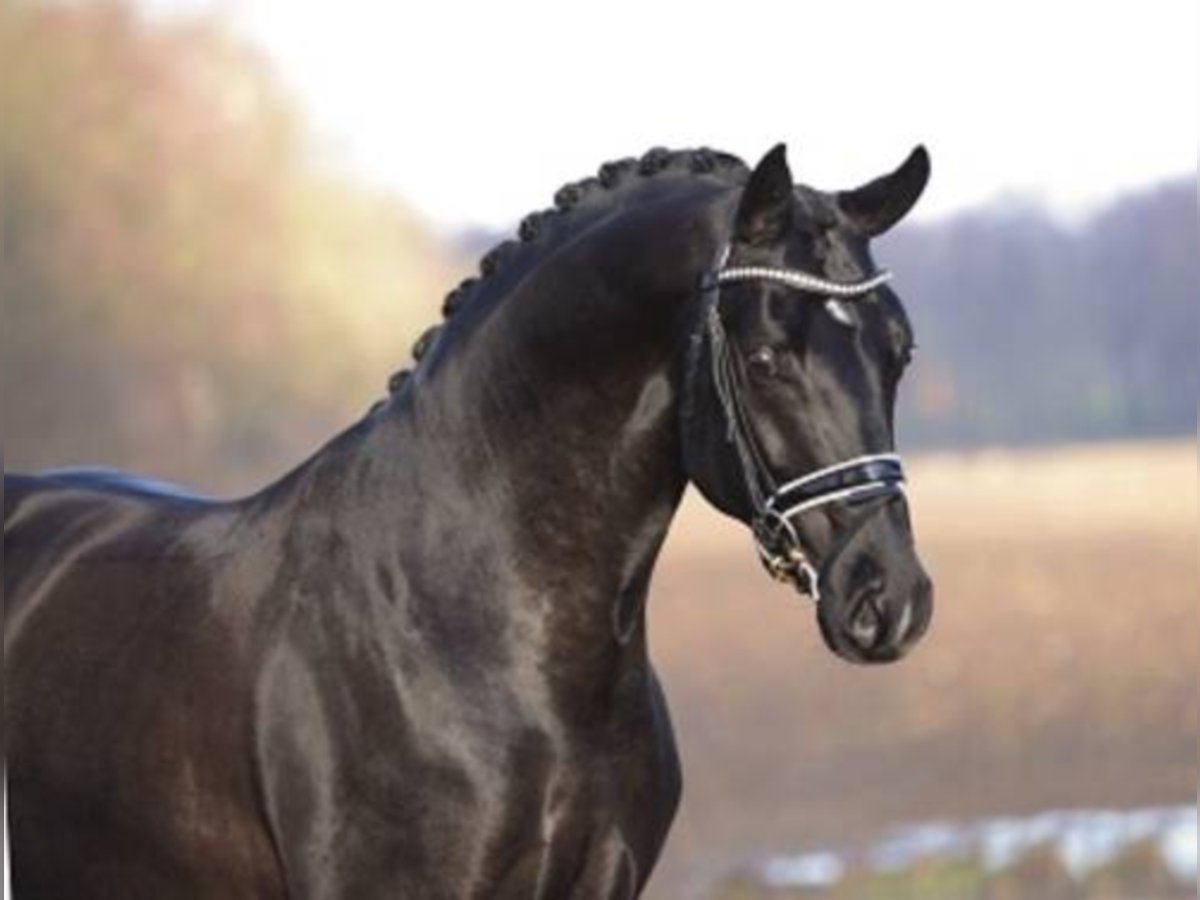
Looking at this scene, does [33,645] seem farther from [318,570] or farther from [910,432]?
[910,432]

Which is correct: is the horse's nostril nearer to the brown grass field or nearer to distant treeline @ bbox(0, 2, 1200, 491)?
the brown grass field

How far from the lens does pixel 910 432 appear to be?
964 centimetres

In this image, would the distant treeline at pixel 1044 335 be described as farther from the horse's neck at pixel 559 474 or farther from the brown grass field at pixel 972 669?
the horse's neck at pixel 559 474

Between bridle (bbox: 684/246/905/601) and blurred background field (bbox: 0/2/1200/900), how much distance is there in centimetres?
588

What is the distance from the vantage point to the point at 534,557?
9.57 feet

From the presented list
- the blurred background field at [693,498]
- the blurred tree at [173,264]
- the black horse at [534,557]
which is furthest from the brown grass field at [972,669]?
the black horse at [534,557]

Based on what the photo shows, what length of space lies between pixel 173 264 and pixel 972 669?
3760mm

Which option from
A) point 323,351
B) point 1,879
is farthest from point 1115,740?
point 1,879

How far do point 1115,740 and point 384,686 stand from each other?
6.50 m

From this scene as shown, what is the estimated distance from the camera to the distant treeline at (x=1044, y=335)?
9.40 metres

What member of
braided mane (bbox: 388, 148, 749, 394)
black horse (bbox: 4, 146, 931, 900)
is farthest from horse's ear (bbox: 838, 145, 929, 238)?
braided mane (bbox: 388, 148, 749, 394)

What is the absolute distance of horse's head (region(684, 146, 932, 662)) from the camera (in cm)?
264

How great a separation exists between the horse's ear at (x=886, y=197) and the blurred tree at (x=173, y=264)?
6.60m

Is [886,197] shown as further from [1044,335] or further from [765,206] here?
[1044,335]
